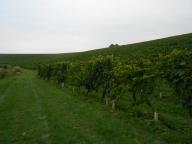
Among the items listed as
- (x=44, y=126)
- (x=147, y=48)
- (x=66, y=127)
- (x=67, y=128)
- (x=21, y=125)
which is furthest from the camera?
(x=147, y=48)

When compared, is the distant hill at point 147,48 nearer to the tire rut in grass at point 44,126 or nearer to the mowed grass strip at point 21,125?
the mowed grass strip at point 21,125

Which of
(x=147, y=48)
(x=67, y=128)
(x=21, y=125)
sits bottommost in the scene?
(x=21, y=125)

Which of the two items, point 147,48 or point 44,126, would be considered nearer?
point 44,126

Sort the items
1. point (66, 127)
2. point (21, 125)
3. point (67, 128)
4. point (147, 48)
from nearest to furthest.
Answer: point (67, 128) → point (66, 127) → point (21, 125) → point (147, 48)

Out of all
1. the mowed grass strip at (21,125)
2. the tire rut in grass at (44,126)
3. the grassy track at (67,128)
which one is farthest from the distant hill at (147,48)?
the tire rut in grass at (44,126)

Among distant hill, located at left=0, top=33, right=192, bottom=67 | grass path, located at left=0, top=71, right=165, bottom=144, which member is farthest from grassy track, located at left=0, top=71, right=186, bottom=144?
distant hill, located at left=0, top=33, right=192, bottom=67

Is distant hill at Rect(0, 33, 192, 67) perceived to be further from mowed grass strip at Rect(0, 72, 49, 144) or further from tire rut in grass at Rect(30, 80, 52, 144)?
tire rut in grass at Rect(30, 80, 52, 144)

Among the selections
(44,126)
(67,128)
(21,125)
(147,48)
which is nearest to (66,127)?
A: (67,128)

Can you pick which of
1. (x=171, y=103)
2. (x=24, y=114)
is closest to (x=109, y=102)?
(x=171, y=103)

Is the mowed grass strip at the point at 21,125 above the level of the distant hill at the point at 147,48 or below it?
below

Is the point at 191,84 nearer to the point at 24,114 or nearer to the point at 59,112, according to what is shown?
the point at 59,112

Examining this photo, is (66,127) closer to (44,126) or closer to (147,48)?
(44,126)

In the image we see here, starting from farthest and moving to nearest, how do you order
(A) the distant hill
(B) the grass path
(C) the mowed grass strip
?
(A) the distant hill < (C) the mowed grass strip < (B) the grass path

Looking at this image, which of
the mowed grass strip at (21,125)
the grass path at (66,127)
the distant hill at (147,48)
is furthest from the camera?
the distant hill at (147,48)
